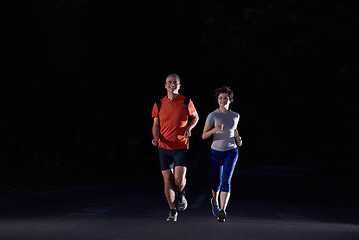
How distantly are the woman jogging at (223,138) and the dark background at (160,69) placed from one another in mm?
14519

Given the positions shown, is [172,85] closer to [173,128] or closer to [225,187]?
[173,128]

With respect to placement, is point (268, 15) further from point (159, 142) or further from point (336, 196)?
point (159, 142)

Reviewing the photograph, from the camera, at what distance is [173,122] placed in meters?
10.4

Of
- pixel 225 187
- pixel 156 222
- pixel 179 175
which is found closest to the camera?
pixel 179 175

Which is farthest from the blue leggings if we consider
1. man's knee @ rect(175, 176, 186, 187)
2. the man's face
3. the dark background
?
the dark background

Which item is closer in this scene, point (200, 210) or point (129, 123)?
point (200, 210)

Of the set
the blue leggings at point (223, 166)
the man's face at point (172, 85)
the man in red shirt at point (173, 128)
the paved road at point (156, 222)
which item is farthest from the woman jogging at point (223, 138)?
the paved road at point (156, 222)

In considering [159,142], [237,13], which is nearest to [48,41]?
[237,13]

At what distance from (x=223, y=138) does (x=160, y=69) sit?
1350 inches

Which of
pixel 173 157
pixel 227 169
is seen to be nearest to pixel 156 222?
pixel 173 157

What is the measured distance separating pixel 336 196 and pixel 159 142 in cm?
1658

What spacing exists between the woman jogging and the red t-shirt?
363mm

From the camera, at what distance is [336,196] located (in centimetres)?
2572

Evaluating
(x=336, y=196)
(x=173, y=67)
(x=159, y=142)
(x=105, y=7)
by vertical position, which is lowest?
(x=336, y=196)
